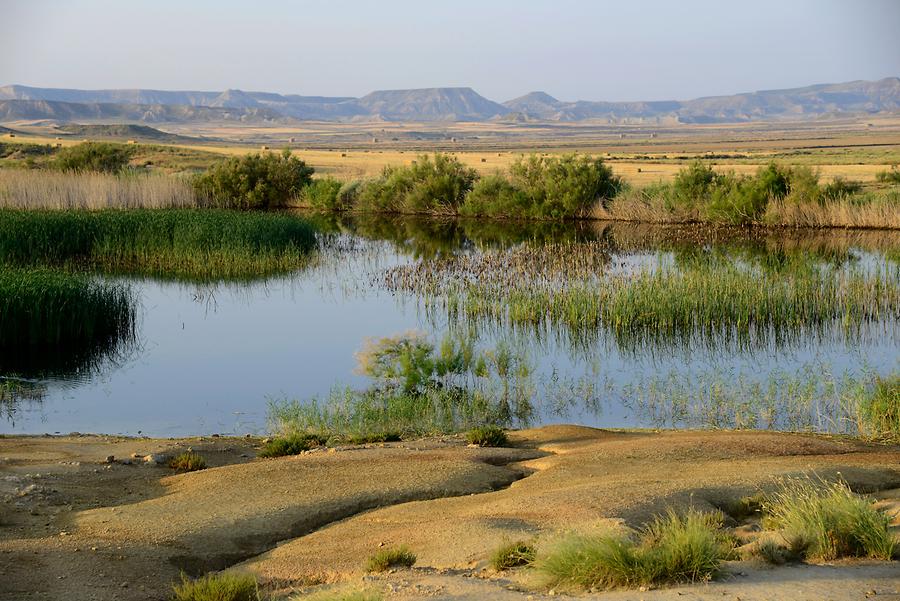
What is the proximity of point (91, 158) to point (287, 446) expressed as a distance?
49.8 metres

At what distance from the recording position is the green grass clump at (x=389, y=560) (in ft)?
26.4

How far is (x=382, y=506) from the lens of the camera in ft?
33.8

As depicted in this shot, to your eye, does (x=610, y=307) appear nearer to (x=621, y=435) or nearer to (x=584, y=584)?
(x=621, y=435)

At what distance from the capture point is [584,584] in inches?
287

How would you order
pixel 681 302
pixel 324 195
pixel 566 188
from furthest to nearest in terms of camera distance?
1. pixel 324 195
2. pixel 566 188
3. pixel 681 302

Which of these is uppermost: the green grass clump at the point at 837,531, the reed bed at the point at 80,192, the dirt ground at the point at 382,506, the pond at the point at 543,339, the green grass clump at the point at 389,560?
the reed bed at the point at 80,192

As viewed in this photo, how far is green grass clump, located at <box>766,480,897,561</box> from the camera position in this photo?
779 centimetres

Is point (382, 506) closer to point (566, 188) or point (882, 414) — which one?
point (882, 414)

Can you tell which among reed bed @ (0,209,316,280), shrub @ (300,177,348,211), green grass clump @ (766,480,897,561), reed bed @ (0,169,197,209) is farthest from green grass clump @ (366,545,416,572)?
shrub @ (300,177,348,211)

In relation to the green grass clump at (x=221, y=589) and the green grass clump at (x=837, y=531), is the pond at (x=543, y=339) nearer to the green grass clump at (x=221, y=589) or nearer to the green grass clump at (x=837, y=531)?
the green grass clump at (x=837, y=531)

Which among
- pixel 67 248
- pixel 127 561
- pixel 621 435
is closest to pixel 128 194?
pixel 67 248

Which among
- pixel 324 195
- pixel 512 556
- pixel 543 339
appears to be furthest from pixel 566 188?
pixel 512 556

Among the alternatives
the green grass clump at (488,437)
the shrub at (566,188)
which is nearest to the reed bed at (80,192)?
the shrub at (566,188)

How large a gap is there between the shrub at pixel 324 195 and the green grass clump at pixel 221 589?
44.2 metres
